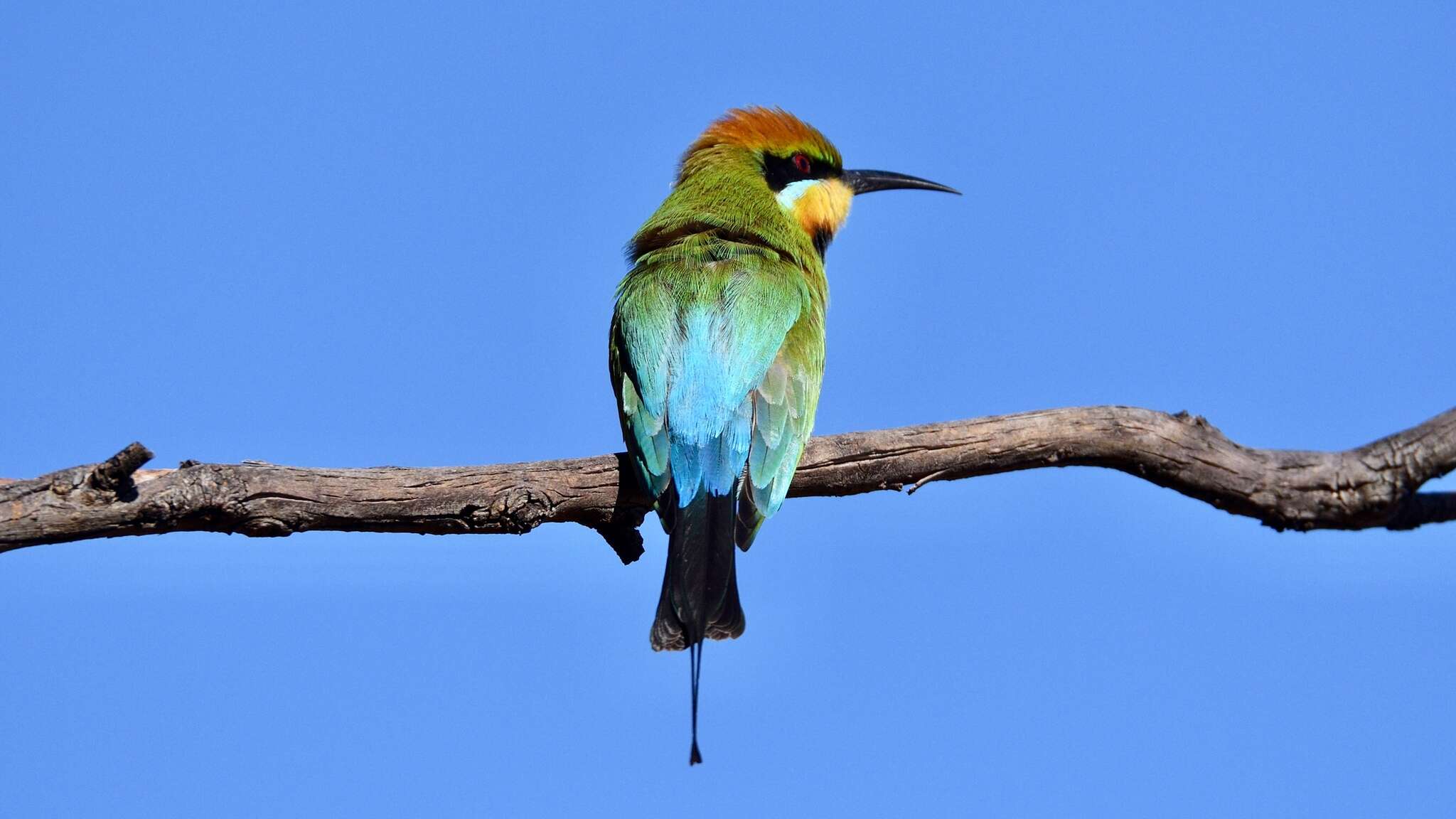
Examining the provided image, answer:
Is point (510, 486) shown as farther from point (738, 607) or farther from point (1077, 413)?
point (1077, 413)

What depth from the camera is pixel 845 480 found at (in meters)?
3.25

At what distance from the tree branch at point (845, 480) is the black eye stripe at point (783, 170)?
4.97 feet

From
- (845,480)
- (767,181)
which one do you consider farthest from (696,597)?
(767,181)

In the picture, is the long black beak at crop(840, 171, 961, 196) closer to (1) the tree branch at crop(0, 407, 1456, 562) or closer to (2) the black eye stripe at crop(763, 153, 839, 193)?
(2) the black eye stripe at crop(763, 153, 839, 193)

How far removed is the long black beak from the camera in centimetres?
480

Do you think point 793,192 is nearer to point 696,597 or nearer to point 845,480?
point 845,480

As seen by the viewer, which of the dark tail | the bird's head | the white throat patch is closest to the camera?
the dark tail

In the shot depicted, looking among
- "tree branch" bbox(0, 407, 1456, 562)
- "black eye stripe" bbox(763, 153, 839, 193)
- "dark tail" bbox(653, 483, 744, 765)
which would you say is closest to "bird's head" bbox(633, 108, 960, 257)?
"black eye stripe" bbox(763, 153, 839, 193)

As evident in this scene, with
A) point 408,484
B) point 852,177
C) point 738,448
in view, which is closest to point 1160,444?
point 738,448

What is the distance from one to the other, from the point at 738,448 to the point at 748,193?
129 cm

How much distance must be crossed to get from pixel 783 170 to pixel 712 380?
146 centimetres

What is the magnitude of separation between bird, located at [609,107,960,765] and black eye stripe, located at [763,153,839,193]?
35 cm

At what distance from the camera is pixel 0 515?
275 cm

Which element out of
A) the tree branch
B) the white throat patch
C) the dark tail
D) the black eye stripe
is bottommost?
the dark tail
